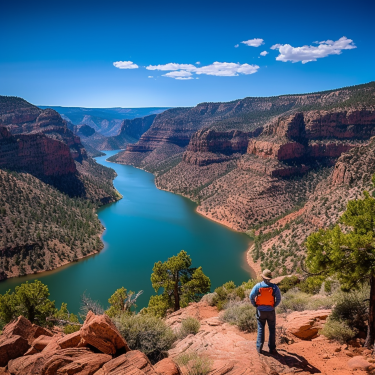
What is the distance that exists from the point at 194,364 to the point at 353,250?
22.0ft

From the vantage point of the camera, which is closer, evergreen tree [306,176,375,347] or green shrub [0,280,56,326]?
evergreen tree [306,176,375,347]

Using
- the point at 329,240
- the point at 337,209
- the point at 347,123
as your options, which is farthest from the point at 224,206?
the point at 329,240

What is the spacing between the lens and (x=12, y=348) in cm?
1062

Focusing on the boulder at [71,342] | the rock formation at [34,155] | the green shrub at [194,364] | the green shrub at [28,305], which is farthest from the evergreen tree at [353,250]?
the rock formation at [34,155]

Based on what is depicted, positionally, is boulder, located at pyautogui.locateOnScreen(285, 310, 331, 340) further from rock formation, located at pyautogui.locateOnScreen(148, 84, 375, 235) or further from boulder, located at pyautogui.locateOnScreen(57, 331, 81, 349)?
rock formation, located at pyautogui.locateOnScreen(148, 84, 375, 235)

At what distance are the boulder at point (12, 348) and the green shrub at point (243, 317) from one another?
956cm

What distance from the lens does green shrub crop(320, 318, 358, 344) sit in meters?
10.9

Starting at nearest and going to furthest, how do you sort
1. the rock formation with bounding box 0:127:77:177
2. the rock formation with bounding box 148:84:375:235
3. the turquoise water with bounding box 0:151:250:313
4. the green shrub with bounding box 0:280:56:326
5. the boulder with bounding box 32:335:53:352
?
1. the boulder with bounding box 32:335:53:352
2. the green shrub with bounding box 0:280:56:326
3. the turquoise water with bounding box 0:151:250:313
4. the rock formation with bounding box 148:84:375:235
5. the rock formation with bounding box 0:127:77:177

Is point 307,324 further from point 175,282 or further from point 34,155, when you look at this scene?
point 34,155

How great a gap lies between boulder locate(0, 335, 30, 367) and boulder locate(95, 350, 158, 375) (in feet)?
14.4

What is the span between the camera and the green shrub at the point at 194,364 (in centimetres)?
873

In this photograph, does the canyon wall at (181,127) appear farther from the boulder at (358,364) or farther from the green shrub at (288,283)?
the boulder at (358,364)

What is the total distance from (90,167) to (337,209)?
107 meters

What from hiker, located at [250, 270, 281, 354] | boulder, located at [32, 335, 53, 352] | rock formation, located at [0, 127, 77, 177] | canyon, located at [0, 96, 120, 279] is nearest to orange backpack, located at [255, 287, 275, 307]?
hiker, located at [250, 270, 281, 354]
